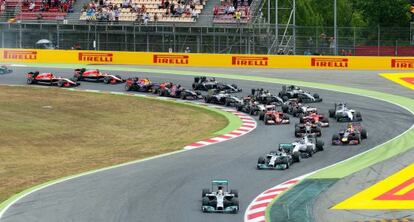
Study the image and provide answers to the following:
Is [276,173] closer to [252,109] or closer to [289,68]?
[252,109]

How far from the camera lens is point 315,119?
4194 centimetres

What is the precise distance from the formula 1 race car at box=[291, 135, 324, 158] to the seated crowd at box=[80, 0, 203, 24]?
1519 inches

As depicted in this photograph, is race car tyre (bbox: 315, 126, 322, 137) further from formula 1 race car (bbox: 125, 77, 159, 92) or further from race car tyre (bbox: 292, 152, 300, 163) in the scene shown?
formula 1 race car (bbox: 125, 77, 159, 92)

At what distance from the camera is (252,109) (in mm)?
46656

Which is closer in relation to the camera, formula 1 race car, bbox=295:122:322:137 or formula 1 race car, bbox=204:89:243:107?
formula 1 race car, bbox=295:122:322:137

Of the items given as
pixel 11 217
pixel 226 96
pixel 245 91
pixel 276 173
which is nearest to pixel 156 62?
pixel 245 91

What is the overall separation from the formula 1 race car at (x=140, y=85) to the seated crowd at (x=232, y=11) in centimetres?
1760

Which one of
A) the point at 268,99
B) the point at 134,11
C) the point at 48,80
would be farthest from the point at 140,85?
the point at 134,11

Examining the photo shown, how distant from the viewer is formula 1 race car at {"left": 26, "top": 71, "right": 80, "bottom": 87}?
5822 cm

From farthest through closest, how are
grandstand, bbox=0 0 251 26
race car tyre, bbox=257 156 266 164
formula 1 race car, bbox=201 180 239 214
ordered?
grandstand, bbox=0 0 251 26 < race car tyre, bbox=257 156 266 164 < formula 1 race car, bbox=201 180 239 214

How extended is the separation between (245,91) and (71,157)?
22041mm

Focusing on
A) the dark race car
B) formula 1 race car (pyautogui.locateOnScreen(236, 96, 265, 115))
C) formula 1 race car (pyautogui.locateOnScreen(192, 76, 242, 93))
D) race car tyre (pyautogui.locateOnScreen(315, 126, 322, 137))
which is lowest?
race car tyre (pyautogui.locateOnScreen(315, 126, 322, 137))

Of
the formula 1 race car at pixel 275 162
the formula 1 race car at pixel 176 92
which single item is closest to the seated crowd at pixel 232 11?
the formula 1 race car at pixel 176 92

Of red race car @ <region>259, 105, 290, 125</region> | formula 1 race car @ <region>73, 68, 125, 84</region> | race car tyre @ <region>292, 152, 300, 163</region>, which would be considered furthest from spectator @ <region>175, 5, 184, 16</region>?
race car tyre @ <region>292, 152, 300, 163</region>
